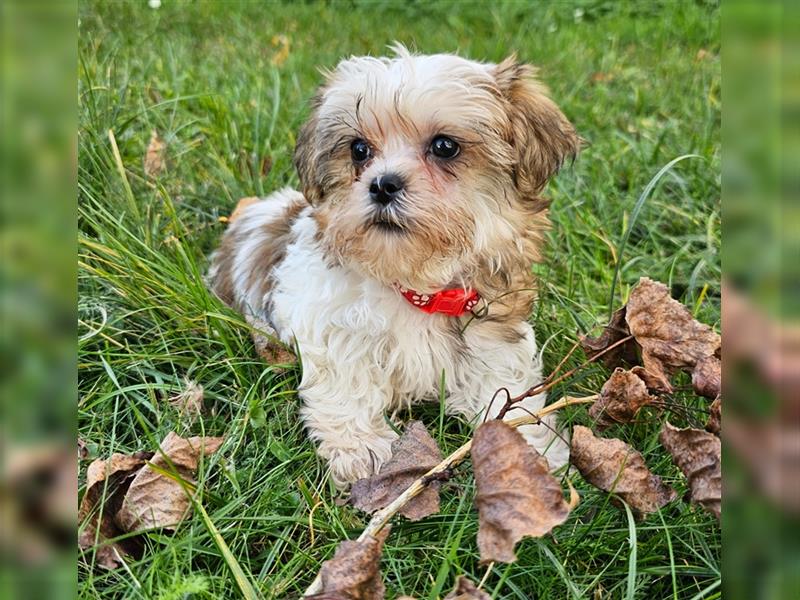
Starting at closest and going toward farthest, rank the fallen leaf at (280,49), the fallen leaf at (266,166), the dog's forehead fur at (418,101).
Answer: the dog's forehead fur at (418,101) < the fallen leaf at (266,166) < the fallen leaf at (280,49)

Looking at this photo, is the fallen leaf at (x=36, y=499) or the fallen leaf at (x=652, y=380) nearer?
the fallen leaf at (x=36, y=499)

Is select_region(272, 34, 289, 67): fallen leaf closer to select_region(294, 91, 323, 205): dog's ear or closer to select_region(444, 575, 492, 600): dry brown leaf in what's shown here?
select_region(294, 91, 323, 205): dog's ear

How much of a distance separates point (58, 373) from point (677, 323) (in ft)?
7.57

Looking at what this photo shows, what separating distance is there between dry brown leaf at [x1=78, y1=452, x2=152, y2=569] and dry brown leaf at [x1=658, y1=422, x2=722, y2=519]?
147 cm

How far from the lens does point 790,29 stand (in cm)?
51

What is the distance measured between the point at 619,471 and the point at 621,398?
317 mm

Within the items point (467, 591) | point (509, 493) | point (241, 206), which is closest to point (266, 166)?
point (241, 206)

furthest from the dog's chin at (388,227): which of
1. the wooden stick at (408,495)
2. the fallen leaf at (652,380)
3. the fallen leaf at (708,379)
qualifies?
the fallen leaf at (708,379)

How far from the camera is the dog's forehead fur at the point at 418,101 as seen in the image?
287cm

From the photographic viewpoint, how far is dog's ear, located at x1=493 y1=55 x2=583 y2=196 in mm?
3021

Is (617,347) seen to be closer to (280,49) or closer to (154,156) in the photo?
(154,156)

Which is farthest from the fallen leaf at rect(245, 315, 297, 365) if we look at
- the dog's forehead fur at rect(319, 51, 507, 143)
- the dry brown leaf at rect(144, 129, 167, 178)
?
the dry brown leaf at rect(144, 129, 167, 178)

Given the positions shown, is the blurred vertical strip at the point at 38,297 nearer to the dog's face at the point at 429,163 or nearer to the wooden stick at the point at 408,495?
the wooden stick at the point at 408,495

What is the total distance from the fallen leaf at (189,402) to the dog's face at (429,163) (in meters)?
0.70
